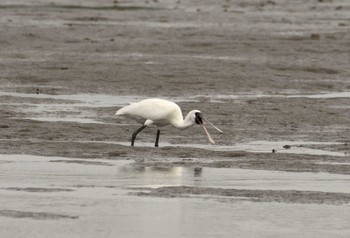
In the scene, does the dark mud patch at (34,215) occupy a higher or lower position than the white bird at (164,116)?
lower

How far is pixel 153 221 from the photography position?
12.0m

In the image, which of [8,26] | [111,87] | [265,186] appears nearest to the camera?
[265,186]

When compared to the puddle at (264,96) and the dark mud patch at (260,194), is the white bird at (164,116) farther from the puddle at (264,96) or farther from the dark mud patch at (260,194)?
the puddle at (264,96)

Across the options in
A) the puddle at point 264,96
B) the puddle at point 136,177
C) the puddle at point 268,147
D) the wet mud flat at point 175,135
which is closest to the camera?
the wet mud flat at point 175,135

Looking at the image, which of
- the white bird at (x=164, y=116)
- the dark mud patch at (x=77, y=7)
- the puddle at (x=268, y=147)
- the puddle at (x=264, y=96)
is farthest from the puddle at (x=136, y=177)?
the dark mud patch at (x=77, y=7)

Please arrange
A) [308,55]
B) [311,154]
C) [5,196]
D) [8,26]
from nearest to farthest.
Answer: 1. [5,196]
2. [311,154]
3. [308,55]
4. [8,26]

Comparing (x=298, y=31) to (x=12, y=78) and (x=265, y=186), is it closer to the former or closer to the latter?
(x=12, y=78)

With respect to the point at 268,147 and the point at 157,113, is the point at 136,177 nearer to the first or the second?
the point at 268,147

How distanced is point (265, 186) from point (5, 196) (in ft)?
8.58

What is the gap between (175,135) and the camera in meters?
18.7

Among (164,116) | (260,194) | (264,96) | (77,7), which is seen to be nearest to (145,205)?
(260,194)

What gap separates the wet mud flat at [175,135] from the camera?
12.2 m

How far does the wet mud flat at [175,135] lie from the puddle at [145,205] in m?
0.02

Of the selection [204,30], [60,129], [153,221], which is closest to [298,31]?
[204,30]
